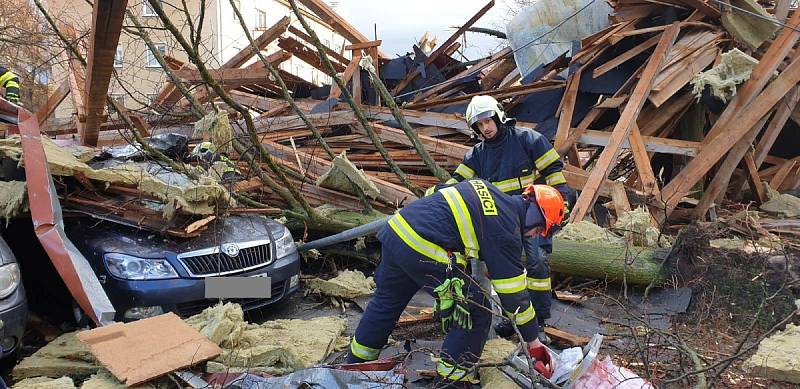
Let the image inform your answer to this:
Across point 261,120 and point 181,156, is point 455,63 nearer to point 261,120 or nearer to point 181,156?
point 261,120

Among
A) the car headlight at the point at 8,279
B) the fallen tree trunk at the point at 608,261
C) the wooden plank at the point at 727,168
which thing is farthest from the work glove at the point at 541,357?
the wooden plank at the point at 727,168

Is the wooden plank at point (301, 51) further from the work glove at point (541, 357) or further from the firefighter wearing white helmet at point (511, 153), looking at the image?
the work glove at point (541, 357)

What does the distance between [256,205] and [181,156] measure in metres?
1.03

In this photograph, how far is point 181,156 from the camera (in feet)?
18.3

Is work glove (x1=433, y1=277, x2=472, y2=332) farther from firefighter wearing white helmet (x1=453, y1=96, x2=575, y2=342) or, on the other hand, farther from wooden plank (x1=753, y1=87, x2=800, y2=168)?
wooden plank (x1=753, y1=87, x2=800, y2=168)

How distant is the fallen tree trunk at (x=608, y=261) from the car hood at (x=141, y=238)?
2393 mm

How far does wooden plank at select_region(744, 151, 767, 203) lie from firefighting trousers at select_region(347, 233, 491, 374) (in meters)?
5.01

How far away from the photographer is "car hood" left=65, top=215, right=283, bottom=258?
12.5 feet

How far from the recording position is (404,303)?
3191 millimetres

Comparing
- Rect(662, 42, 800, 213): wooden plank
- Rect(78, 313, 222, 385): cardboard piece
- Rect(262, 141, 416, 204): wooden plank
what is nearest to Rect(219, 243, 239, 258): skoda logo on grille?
Rect(78, 313, 222, 385): cardboard piece

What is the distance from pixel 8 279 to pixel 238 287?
1.33 meters

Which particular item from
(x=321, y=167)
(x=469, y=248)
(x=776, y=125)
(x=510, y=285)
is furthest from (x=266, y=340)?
(x=776, y=125)

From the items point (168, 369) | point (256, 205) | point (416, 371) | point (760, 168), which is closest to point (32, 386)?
point (168, 369)

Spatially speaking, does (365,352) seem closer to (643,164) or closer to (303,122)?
(643,164)
